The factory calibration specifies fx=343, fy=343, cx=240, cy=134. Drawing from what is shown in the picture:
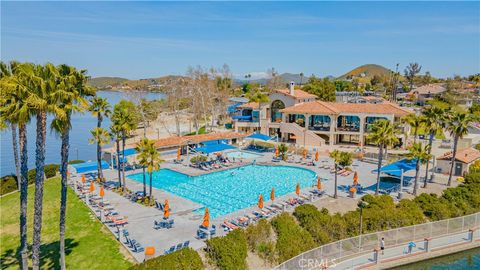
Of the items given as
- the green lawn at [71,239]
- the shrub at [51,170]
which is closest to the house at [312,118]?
the shrub at [51,170]

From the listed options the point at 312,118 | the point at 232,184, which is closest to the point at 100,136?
the point at 232,184

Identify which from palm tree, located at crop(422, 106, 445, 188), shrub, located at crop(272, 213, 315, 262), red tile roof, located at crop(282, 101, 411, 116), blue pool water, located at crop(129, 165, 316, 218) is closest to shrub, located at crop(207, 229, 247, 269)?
shrub, located at crop(272, 213, 315, 262)

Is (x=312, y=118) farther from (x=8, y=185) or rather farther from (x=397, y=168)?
(x=8, y=185)

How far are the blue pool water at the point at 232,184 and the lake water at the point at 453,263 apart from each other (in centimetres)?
1188

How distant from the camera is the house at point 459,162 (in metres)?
33.0

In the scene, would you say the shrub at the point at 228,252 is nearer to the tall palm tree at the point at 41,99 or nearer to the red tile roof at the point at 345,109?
the tall palm tree at the point at 41,99

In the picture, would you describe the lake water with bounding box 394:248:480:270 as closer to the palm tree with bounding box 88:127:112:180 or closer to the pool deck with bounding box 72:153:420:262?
the pool deck with bounding box 72:153:420:262

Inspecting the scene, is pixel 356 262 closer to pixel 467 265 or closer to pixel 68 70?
pixel 467 265

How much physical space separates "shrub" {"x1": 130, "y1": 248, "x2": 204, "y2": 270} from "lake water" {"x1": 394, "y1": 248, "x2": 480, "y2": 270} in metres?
12.2

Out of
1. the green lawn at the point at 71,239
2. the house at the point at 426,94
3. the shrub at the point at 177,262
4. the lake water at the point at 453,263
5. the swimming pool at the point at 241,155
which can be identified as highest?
the house at the point at 426,94

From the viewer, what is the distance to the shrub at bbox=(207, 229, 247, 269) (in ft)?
54.6

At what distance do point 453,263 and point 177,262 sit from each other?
1695cm

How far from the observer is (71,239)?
20.7 m

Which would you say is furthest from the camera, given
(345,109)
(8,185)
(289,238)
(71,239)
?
(345,109)
